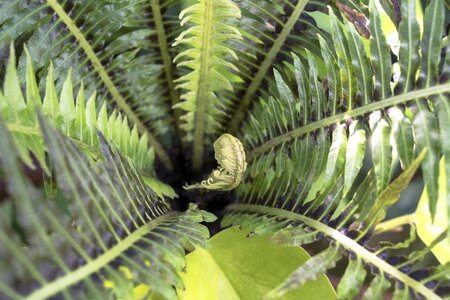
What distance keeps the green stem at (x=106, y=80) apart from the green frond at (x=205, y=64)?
0.21ft

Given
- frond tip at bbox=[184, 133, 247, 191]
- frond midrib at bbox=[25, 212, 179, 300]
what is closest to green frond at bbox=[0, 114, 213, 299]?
frond midrib at bbox=[25, 212, 179, 300]

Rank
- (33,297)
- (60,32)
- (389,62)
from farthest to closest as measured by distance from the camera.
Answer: (60,32)
(389,62)
(33,297)

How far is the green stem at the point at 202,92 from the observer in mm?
686

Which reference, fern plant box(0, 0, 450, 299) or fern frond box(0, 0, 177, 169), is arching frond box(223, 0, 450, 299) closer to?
fern plant box(0, 0, 450, 299)

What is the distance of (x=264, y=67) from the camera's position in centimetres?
85

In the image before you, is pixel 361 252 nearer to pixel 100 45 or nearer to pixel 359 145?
pixel 359 145

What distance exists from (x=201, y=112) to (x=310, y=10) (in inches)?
9.3

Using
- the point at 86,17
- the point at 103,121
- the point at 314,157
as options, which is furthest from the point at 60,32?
the point at 314,157

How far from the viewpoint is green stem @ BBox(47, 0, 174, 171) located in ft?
2.36

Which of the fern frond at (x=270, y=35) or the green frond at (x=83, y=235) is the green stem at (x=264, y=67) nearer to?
the fern frond at (x=270, y=35)

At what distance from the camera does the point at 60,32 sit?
2.39 ft

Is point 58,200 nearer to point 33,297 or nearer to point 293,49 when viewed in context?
point 293,49

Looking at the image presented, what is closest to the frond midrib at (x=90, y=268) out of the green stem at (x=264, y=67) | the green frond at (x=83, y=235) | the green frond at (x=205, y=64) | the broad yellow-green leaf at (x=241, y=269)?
the green frond at (x=83, y=235)

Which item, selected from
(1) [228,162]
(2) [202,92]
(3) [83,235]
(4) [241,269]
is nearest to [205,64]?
(2) [202,92]
